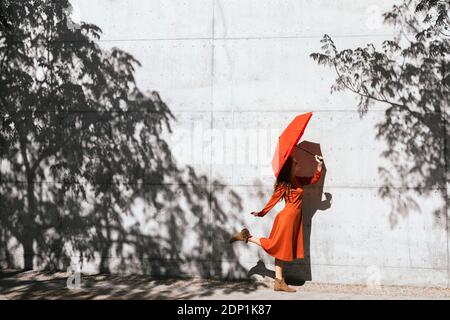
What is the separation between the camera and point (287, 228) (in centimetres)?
736

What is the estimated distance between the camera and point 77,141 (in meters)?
8.59

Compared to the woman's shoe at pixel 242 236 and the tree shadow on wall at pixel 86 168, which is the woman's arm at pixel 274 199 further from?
the tree shadow on wall at pixel 86 168

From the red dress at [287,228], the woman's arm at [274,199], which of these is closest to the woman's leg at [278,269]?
the red dress at [287,228]

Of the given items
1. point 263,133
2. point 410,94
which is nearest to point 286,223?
point 263,133

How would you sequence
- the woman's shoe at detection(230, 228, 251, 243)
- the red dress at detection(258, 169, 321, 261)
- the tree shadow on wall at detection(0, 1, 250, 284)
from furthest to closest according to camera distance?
the tree shadow on wall at detection(0, 1, 250, 284) → the woman's shoe at detection(230, 228, 251, 243) → the red dress at detection(258, 169, 321, 261)

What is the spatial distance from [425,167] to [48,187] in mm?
5965

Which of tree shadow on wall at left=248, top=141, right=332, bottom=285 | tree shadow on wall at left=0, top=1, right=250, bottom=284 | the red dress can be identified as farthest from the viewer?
tree shadow on wall at left=0, top=1, right=250, bottom=284

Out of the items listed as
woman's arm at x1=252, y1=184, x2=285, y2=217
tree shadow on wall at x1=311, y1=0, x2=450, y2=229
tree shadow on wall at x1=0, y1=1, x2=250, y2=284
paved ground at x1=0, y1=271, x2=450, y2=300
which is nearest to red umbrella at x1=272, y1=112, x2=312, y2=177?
woman's arm at x1=252, y1=184, x2=285, y2=217

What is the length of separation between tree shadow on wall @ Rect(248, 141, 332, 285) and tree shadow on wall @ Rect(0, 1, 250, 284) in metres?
0.80

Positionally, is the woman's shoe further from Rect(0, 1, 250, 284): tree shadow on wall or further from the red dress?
Rect(0, 1, 250, 284): tree shadow on wall

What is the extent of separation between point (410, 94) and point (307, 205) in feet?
7.41

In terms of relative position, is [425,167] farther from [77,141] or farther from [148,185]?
[77,141]

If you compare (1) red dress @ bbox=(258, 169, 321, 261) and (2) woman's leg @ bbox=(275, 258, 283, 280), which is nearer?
(1) red dress @ bbox=(258, 169, 321, 261)

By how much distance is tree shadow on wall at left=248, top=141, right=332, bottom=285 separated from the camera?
7902 mm
